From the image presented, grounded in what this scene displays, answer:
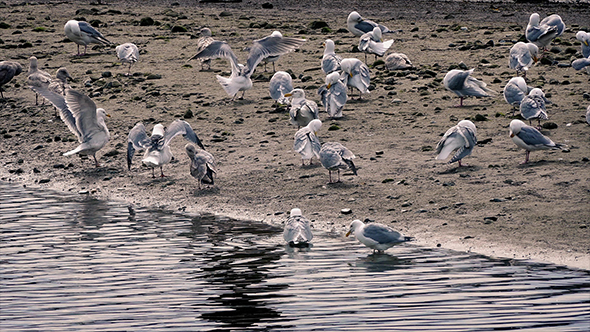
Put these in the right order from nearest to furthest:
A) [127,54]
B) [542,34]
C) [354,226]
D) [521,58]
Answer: [354,226]
[521,58]
[542,34]
[127,54]

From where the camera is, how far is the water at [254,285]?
7031 millimetres

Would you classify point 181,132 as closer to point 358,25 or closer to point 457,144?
point 457,144

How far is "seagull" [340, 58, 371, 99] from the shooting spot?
1500 centimetres

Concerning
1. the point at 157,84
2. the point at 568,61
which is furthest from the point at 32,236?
the point at 568,61

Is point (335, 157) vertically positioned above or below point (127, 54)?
below

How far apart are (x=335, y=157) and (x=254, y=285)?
3.31 m

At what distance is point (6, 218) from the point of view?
10953 mm

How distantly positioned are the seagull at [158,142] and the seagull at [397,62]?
18.6 ft

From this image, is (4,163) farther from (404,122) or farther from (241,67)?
(404,122)

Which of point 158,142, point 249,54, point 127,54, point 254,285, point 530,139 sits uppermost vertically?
point 249,54

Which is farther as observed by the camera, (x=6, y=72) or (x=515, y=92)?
(x=6, y=72)

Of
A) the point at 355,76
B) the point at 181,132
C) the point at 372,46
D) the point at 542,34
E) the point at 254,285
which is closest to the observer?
the point at 254,285

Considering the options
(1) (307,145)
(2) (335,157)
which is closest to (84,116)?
(1) (307,145)

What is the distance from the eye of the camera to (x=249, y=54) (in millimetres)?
16016
